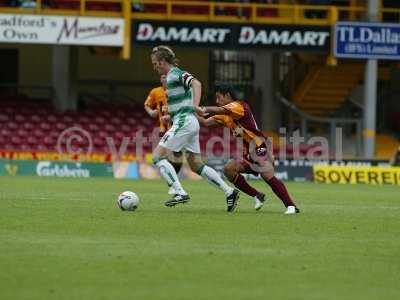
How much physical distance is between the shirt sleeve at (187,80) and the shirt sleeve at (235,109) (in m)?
0.54

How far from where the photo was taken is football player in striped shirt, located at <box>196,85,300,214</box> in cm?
1523

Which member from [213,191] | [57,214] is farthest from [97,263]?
[213,191]

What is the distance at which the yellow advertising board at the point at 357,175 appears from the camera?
3078cm

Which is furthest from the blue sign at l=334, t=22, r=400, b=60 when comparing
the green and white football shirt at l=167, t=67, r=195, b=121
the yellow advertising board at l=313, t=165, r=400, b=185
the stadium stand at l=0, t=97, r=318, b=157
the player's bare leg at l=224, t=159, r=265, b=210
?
the green and white football shirt at l=167, t=67, r=195, b=121

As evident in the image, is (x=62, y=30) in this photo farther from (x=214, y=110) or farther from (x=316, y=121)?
(x=214, y=110)

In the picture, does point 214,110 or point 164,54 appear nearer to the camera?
point 214,110

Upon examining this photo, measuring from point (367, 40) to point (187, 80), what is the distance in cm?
1917

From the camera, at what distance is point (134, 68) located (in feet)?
127

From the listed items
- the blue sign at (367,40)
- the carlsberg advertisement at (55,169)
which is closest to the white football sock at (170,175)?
the carlsberg advertisement at (55,169)

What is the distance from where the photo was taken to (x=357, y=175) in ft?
Result: 102

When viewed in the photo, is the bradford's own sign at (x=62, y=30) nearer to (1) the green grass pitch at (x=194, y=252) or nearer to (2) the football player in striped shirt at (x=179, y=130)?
(1) the green grass pitch at (x=194, y=252)

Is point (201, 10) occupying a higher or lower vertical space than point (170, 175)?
higher

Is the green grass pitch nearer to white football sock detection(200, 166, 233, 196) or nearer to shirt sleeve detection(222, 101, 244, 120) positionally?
white football sock detection(200, 166, 233, 196)

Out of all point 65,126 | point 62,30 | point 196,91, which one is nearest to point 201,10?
point 62,30
